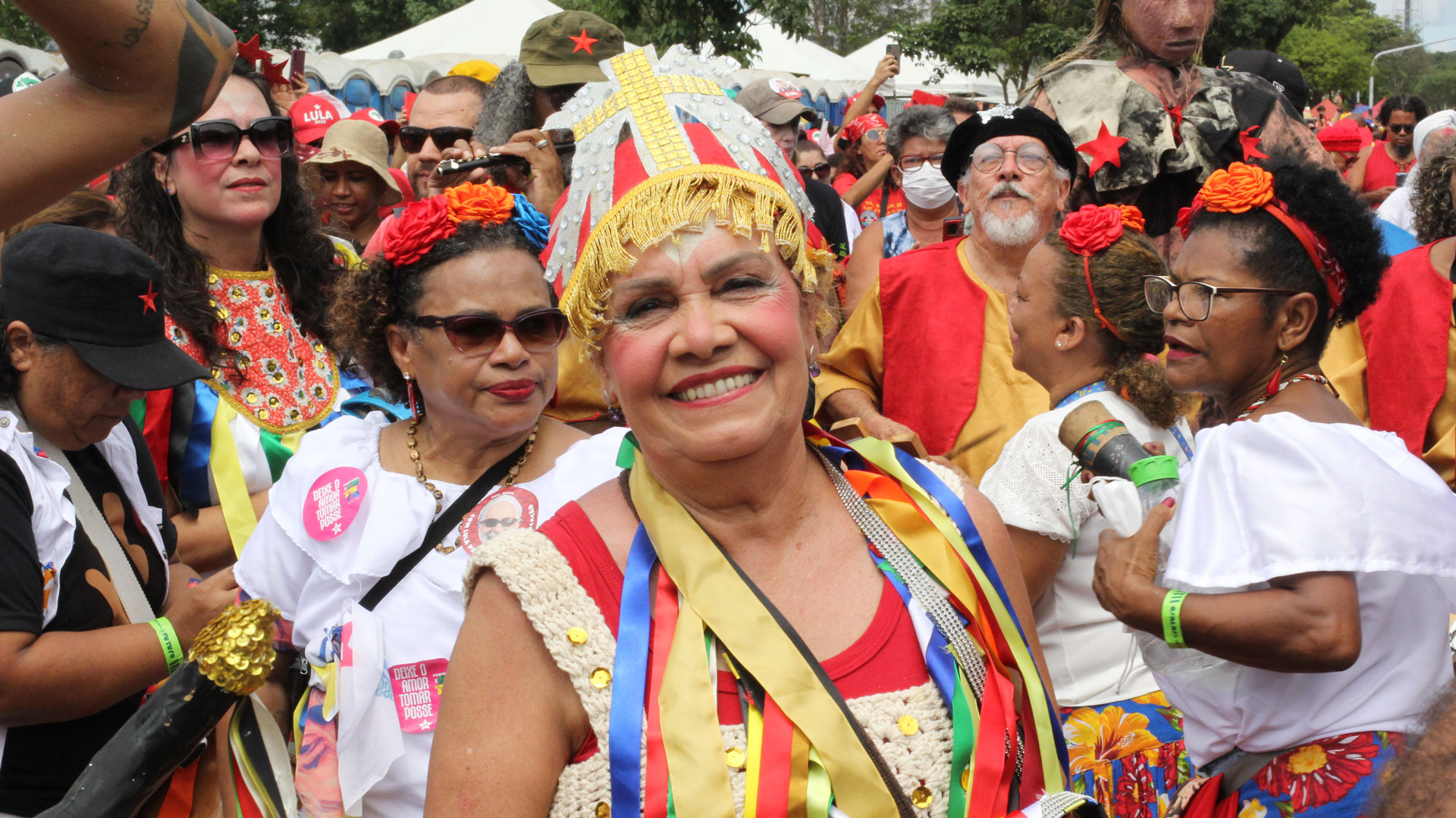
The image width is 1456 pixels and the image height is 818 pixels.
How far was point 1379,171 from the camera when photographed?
35.9ft

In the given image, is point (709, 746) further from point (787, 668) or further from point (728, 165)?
point (728, 165)

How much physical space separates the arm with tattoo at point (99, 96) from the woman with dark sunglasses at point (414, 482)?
1371mm

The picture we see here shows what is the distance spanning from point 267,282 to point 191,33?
2.85m

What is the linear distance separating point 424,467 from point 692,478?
1141 millimetres

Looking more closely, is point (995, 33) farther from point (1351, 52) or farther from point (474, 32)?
Result: point (1351, 52)

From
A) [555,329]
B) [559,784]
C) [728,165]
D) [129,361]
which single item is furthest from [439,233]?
[559,784]

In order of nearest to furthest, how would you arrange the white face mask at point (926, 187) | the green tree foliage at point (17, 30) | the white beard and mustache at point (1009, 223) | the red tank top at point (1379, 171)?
1. the white beard and mustache at point (1009, 223)
2. the white face mask at point (926, 187)
3. the red tank top at point (1379, 171)
4. the green tree foliage at point (17, 30)

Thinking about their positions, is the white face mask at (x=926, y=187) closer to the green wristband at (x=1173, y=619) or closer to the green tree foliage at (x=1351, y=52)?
the green wristband at (x=1173, y=619)

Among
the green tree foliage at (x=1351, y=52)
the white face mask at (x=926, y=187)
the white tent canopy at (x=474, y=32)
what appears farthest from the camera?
the green tree foliage at (x=1351, y=52)

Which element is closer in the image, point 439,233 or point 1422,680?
point 1422,680

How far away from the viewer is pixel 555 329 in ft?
9.67

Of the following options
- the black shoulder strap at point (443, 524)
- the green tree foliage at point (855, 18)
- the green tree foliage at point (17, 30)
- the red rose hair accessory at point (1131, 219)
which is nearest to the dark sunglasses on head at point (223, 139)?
the black shoulder strap at point (443, 524)

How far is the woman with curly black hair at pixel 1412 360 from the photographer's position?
4145mm

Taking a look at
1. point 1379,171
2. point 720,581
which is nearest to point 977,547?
point 720,581
